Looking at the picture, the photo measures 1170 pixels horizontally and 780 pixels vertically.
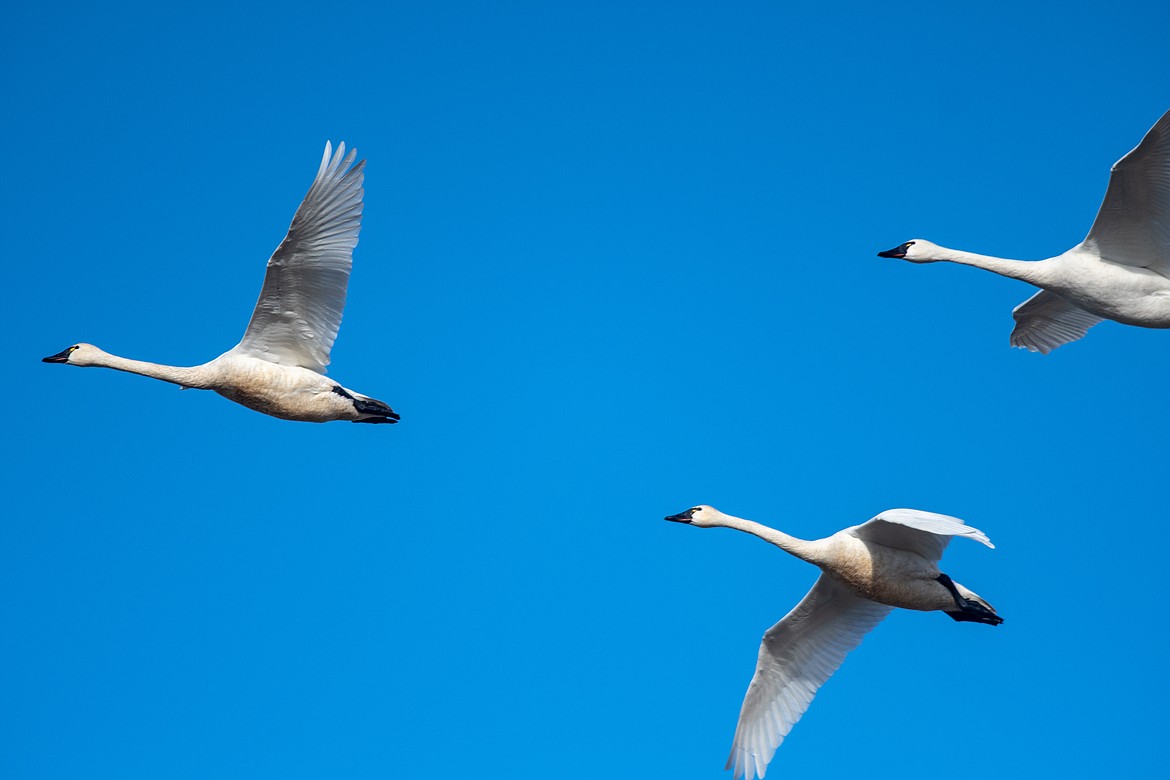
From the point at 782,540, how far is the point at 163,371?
7.24 meters

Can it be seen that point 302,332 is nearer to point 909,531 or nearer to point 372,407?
point 372,407

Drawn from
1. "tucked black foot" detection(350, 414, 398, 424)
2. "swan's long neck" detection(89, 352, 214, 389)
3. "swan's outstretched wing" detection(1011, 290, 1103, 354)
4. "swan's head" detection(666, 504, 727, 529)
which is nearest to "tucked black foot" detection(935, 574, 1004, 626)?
"swan's head" detection(666, 504, 727, 529)

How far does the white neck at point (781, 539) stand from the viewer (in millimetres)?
16250

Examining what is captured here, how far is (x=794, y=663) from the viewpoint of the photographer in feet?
58.5

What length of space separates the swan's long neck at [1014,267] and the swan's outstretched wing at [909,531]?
3.89m

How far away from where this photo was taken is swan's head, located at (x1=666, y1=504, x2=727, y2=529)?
57.7ft

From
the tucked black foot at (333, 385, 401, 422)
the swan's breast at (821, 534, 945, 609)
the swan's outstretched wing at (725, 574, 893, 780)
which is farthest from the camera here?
the swan's outstretched wing at (725, 574, 893, 780)

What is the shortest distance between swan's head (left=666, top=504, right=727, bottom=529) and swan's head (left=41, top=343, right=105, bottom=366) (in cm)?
711

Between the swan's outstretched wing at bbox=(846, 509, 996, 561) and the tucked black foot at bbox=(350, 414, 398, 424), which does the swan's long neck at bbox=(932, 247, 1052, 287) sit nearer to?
the swan's outstretched wing at bbox=(846, 509, 996, 561)

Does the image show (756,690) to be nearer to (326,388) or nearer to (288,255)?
(326,388)

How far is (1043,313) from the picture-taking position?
20.9 m

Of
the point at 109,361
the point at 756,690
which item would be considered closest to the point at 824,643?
the point at 756,690

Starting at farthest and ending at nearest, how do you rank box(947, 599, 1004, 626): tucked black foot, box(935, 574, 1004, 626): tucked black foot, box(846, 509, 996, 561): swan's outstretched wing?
box(947, 599, 1004, 626): tucked black foot → box(935, 574, 1004, 626): tucked black foot → box(846, 509, 996, 561): swan's outstretched wing

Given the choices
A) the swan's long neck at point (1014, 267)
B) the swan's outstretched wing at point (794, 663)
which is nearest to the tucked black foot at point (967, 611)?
the swan's outstretched wing at point (794, 663)
